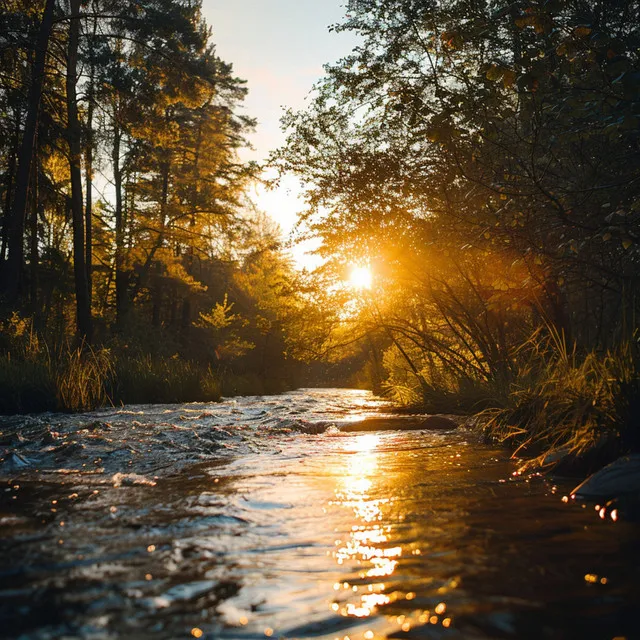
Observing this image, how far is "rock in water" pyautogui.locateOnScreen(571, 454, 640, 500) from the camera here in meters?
3.05

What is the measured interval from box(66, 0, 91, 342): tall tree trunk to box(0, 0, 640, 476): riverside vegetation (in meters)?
0.06

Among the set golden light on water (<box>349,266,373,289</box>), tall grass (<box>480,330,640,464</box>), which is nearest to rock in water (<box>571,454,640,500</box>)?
tall grass (<box>480,330,640,464</box>)

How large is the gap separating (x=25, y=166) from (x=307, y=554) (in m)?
13.7

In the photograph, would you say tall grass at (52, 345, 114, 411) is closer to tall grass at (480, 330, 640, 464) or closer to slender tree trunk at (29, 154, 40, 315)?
slender tree trunk at (29, 154, 40, 315)

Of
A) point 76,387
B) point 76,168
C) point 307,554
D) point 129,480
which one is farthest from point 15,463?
point 76,168

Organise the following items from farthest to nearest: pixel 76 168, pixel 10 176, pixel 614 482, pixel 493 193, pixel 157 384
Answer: pixel 10 176 → pixel 76 168 → pixel 157 384 → pixel 493 193 → pixel 614 482

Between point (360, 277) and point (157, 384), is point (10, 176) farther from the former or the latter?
point (360, 277)

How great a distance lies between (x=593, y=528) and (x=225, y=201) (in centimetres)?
2359

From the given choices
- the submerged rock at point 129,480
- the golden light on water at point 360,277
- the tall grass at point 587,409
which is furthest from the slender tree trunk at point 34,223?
the tall grass at point 587,409

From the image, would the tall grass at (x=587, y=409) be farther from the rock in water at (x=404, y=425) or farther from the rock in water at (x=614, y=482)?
the rock in water at (x=404, y=425)

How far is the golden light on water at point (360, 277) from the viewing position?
11.3 metres

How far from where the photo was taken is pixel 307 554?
7.84 ft

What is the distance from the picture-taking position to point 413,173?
28.8 ft

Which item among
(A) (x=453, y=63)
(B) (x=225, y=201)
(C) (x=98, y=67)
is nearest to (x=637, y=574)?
(A) (x=453, y=63)
